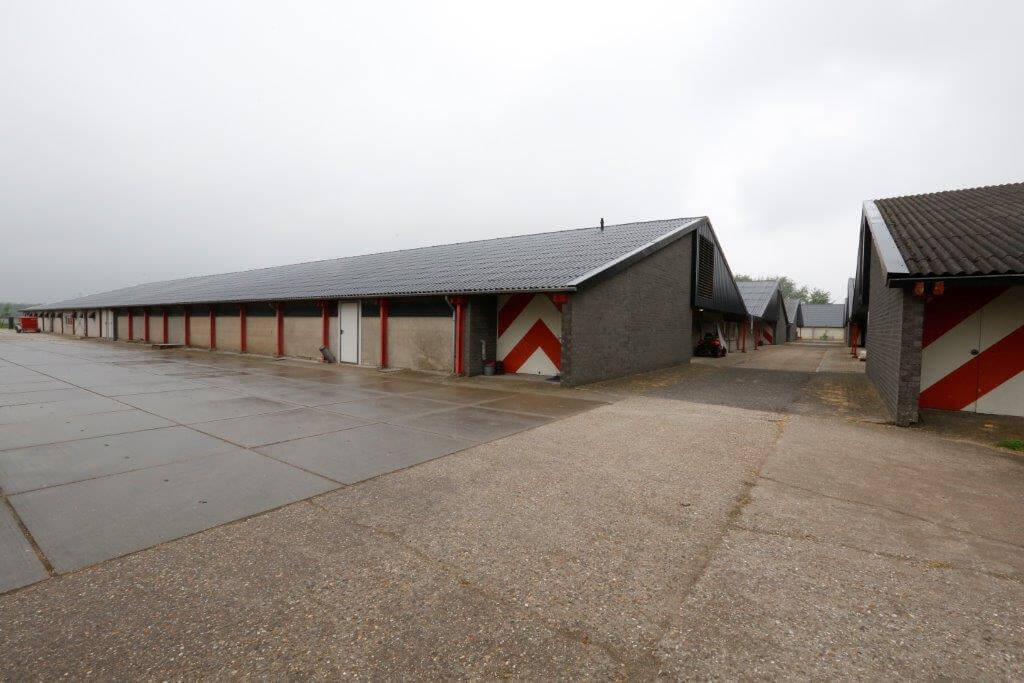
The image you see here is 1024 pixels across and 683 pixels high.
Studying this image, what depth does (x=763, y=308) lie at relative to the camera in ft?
112

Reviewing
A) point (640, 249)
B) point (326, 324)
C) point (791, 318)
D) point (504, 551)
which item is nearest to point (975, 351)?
point (640, 249)

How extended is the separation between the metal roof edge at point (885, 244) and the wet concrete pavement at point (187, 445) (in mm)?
5538

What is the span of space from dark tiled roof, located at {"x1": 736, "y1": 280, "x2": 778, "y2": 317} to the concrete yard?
29126 mm

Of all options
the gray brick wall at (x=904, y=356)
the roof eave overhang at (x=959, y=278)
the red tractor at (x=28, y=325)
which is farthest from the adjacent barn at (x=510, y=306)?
the red tractor at (x=28, y=325)

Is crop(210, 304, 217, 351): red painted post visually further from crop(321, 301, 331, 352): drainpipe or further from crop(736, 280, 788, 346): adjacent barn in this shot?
crop(736, 280, 788, 346): adjacent barn

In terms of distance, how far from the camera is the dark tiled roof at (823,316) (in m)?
66.2

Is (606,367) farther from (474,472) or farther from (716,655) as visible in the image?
(716,655)

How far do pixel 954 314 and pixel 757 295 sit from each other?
30715 millimetres

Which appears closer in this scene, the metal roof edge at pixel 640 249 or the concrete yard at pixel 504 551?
the concrete yard at pixel 504 551

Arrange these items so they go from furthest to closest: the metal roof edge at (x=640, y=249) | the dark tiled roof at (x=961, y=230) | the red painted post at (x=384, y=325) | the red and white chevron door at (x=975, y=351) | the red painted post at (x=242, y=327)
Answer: the red painted post at (x=242, y=327) → the red painted post at (x=384, y=325) → the metal roof edge at (x=640, y=249) → the red and white chevron door at (x=975, y=351) → the dark tiled roof at (x=961, y=230)

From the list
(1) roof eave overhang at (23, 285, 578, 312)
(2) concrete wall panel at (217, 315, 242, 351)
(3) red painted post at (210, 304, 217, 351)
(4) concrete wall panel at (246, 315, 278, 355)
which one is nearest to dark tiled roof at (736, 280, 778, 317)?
(1) roof eave overhang at (23, 285, 578, 312)

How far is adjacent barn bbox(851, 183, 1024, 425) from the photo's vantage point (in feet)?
23.5

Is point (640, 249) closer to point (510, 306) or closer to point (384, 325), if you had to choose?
point (510, 306)

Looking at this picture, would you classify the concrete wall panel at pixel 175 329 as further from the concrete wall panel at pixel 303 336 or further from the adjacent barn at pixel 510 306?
the concrete wall panel at pixel 303 336
